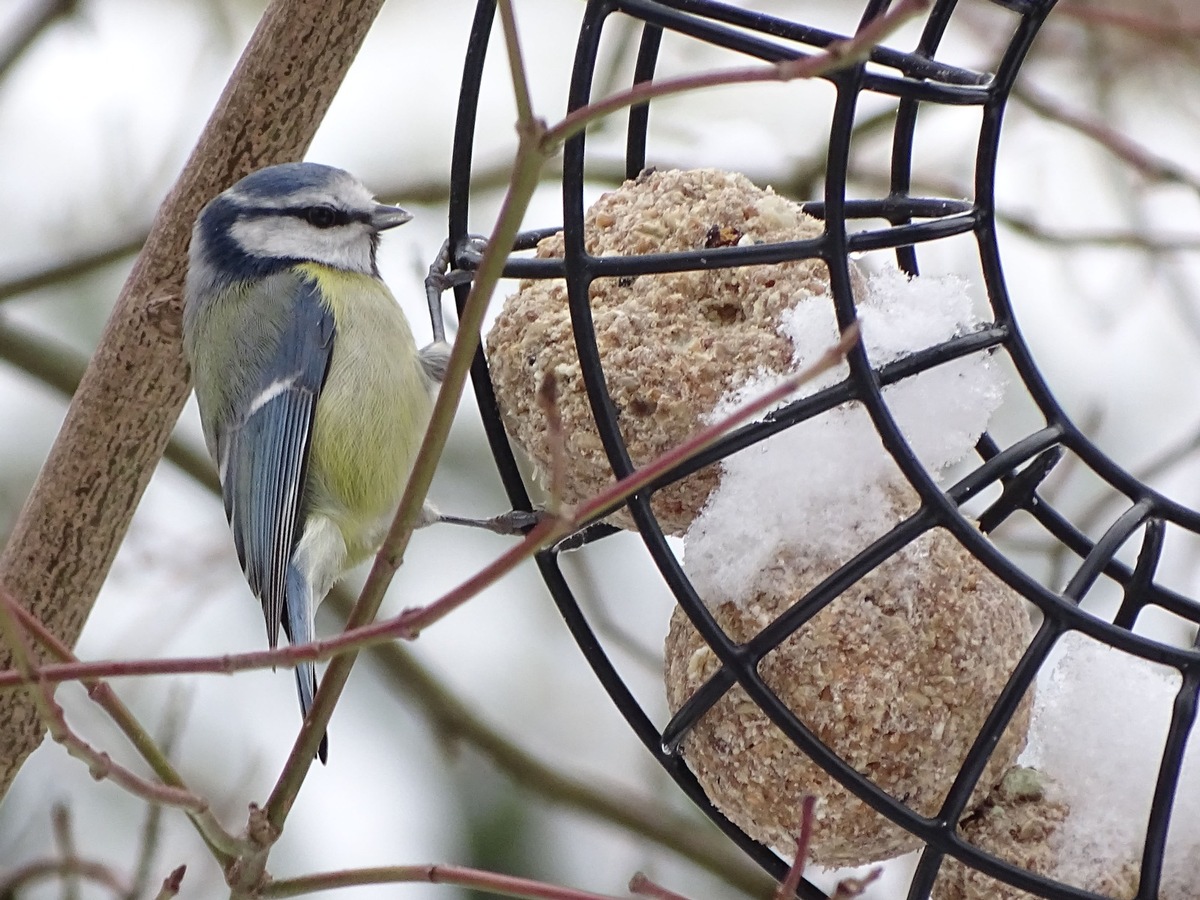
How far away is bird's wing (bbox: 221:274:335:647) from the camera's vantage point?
253 centimetres

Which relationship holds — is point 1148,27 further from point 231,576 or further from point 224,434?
point 231,576

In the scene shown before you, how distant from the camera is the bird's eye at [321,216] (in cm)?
273

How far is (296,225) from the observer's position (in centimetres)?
278

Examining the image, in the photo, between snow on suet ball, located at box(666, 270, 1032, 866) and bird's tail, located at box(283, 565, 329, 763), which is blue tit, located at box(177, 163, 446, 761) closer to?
bird's tail, located at box(283, 565, 329, 763)

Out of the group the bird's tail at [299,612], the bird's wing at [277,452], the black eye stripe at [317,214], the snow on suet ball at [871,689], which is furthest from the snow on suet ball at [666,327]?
the black eye stripe at [317,214]

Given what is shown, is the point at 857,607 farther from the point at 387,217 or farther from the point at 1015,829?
the point at 387,217

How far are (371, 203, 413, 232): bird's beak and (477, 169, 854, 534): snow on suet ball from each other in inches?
37.0

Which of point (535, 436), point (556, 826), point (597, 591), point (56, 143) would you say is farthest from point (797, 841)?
point (56, 143)

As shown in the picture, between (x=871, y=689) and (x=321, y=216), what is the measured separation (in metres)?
1.61

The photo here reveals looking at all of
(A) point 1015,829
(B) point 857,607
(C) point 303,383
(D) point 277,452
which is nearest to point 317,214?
(C) point 303,383

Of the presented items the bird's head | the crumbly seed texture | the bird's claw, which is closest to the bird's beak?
the bird's head

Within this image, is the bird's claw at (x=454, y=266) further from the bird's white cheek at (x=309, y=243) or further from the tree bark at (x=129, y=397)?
the bird's white cheek at (x=309, y=243)

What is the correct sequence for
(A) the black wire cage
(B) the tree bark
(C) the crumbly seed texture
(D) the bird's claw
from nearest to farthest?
(A) the black wire cage → (C) the crumbly seed texture → (D) the bird's claw → (B) the tree bark

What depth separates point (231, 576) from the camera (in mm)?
3797
